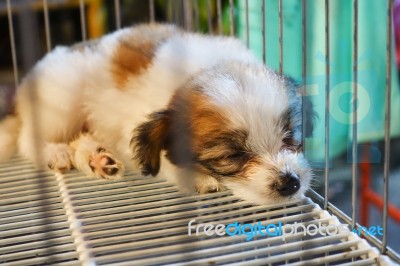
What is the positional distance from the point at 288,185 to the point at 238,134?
0.55 ft

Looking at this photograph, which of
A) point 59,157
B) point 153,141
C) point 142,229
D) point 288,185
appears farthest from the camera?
point 59,157

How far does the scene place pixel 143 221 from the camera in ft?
3.80

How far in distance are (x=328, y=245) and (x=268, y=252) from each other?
120mm

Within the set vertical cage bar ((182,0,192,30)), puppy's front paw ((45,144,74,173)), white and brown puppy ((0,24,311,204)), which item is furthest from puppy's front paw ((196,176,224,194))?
vertical cage bar ((182,0,192,30))

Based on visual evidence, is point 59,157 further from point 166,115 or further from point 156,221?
point 156,221

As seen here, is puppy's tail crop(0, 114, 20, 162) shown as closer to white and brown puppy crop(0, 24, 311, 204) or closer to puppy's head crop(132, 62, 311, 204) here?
white and brown puppy crop(0, 24, 311, 204)

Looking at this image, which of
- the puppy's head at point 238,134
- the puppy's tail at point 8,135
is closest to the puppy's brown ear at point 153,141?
the puppy's head at point 238,134

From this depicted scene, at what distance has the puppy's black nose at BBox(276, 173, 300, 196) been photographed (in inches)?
49.4

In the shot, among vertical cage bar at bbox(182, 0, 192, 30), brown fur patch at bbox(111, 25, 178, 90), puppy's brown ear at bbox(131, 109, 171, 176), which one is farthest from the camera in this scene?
vertical cage bar at bbox(182, 0, 192, 30)

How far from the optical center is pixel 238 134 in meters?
1.32

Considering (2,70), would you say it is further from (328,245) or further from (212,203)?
(328,245)

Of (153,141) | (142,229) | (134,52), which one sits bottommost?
(142,229)

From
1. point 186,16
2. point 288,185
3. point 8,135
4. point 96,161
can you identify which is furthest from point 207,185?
point 186,16

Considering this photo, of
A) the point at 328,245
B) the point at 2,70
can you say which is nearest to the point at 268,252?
the point at 328,245
